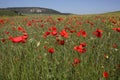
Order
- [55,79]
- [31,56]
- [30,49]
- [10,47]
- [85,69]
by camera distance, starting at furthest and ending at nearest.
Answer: [10,47] < [30,49] < [31,56] < [85,69] < [55,79]

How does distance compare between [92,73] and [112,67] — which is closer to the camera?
[92,73]

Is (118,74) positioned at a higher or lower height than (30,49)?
lower

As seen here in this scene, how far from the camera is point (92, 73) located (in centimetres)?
274

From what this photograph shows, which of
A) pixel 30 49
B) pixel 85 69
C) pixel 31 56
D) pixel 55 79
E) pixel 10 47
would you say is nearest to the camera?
pixel 55 79

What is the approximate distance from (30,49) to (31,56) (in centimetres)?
30

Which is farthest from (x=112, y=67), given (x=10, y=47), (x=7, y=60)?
(x=10, y=47)

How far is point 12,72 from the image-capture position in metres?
2.76

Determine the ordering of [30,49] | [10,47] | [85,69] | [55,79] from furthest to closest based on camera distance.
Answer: [10,47] < [30,49] < [85,69] < [55,79]

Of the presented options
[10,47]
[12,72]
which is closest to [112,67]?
[12,72]

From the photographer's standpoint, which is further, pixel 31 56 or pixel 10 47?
pixel 10 47

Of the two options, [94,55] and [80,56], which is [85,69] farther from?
[94,55]

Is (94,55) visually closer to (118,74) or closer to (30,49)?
(118,74)

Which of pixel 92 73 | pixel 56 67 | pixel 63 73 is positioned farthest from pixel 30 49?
pixel 92 73

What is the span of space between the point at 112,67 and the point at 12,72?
1.29 metres
